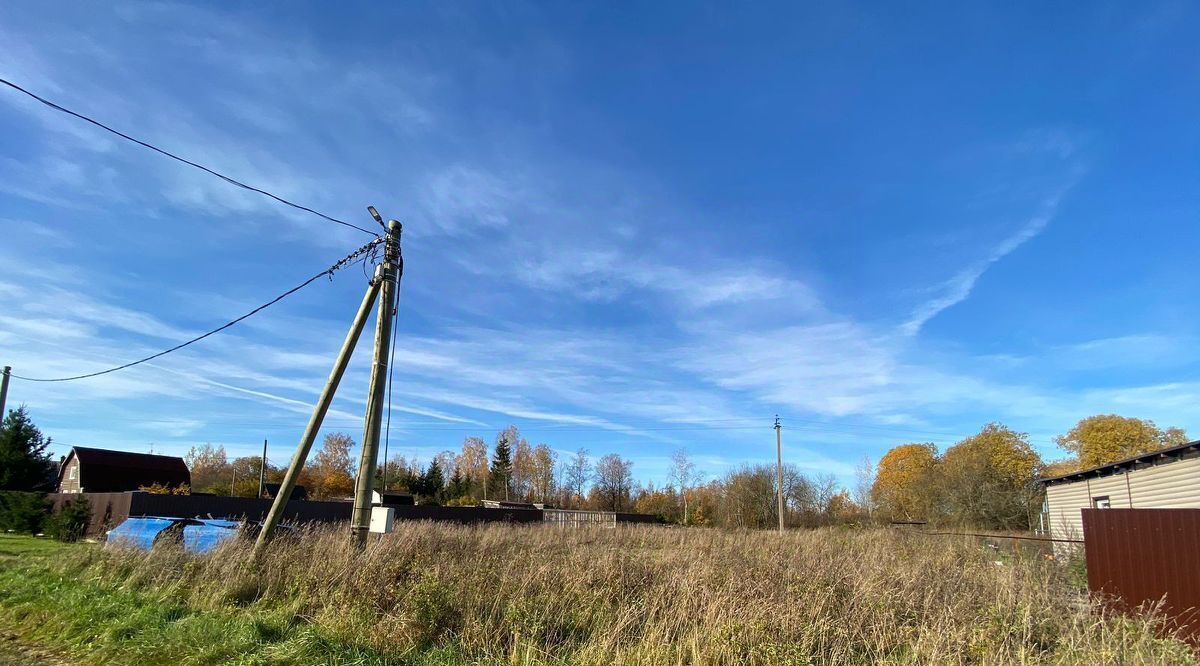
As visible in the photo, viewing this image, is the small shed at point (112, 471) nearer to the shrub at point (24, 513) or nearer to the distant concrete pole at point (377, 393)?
the shrub at point (24, 513)

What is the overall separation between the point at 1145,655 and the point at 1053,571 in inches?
234

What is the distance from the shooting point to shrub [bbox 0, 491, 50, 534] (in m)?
25.8

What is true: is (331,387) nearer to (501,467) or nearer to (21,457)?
(21,457)

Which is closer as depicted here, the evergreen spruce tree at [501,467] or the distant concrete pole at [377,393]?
the distant concrete pole at [377,393]

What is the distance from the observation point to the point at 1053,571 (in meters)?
10.7

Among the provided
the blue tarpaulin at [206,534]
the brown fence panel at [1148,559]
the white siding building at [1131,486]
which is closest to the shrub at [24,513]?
the blue tarpaulin at [206,534]

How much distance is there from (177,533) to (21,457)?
118 feet

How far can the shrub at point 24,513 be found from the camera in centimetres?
2583

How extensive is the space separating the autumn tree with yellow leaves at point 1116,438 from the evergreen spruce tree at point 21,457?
74880 mm

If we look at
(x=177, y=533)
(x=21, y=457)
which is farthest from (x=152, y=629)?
(x=21, y=457)

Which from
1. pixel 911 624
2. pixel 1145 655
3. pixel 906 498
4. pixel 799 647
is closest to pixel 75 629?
pixel 799 647

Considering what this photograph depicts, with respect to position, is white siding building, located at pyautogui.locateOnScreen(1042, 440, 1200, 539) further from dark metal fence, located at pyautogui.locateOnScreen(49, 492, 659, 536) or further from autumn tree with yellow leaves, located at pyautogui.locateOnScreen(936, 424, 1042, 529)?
dark metal fence, located at pyautogui.locateOnScreen(49, 492, 659, 536)

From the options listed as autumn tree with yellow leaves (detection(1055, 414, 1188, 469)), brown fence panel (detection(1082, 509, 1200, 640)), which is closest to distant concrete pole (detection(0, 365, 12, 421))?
brown fence panel (detection(1082, 509, 1200, 640))

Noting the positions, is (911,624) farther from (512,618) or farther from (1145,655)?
(512,618)
